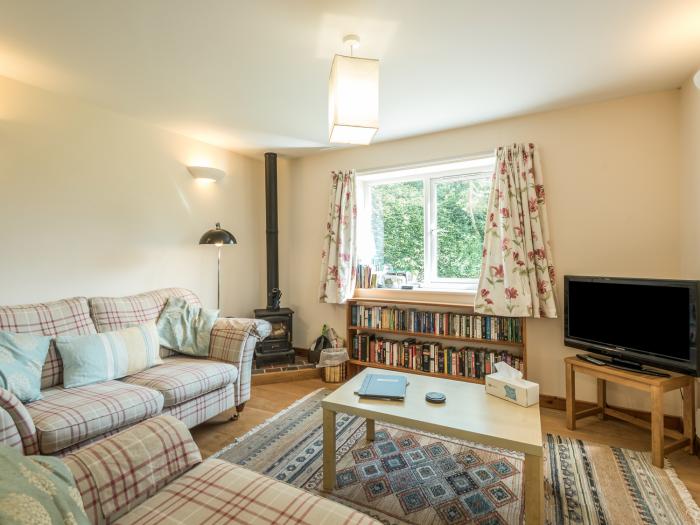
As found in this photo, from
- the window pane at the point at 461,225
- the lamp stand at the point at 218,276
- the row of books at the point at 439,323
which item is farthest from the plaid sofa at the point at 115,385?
the window pane at the point at 461,225

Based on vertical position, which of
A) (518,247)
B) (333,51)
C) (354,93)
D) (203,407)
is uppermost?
(333,51)

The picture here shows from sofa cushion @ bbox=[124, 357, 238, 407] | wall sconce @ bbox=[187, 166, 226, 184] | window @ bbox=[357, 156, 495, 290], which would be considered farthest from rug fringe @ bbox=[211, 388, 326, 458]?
wall sconce @ bbox=[187, 166, 226, 184]

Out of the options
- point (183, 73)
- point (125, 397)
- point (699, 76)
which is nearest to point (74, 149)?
point (183, 73)

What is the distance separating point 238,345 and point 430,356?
1.67 meters

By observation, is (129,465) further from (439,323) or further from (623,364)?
(623,364)

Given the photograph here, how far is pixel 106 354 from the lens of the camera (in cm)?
213

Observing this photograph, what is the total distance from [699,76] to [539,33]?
2.42ft

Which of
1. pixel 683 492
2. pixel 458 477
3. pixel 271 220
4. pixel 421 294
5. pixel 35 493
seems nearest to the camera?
pixel 35 493

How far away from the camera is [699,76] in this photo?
62.6 inches

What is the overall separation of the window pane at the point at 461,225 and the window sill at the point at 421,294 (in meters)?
0.26

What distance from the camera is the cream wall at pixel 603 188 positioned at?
2.46 m

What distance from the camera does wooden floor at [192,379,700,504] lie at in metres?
1.99

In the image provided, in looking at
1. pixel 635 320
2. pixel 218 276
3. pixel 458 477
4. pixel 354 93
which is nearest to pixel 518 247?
pixel 635 320

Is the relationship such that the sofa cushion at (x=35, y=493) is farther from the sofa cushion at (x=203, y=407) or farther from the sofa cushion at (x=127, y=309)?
the sofa cushion at (x=127, y=309)
